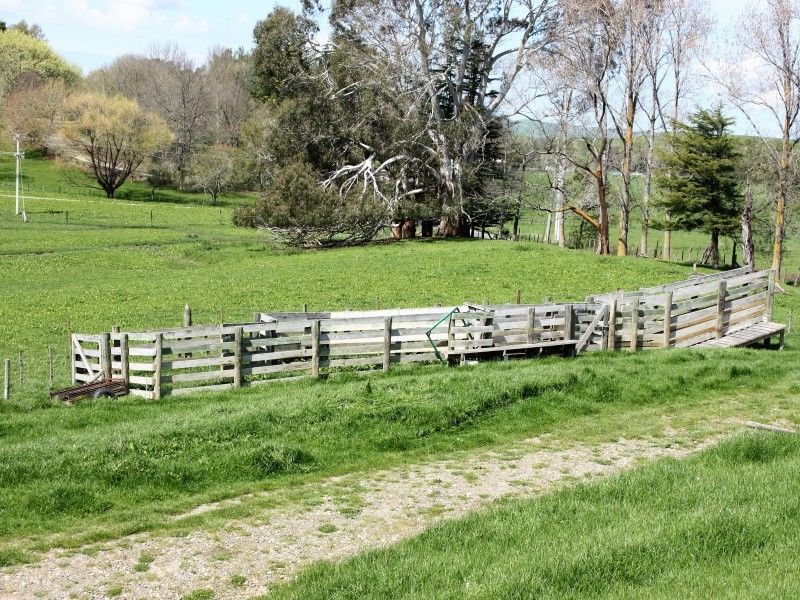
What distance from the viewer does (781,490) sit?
10.7 meters

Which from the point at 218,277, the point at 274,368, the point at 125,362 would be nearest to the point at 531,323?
the point at 274,368

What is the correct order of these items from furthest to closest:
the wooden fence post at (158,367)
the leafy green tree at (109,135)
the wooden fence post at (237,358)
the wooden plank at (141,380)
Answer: the leafy green tree at (109,135) < the wooden fence post at (237,358) < the wooden plank at (141,380) < the wooden fence post at (158,367)

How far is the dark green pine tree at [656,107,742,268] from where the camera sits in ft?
160

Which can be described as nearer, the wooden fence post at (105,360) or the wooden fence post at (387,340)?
the wooden fence post at (105,360)

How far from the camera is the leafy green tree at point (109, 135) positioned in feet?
270

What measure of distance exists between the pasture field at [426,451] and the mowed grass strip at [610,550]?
3cm

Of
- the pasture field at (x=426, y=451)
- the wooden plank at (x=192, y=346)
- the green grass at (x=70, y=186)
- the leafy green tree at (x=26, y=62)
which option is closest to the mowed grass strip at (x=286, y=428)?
the pasture field at (x=426, y=451)

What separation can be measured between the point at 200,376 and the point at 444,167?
122 feet

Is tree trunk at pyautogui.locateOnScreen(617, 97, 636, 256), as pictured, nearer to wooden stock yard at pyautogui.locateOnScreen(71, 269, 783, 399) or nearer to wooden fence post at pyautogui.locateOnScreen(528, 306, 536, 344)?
wooden stock yard at pyautogui.locateOnScreen(71, 269, 783, 399)

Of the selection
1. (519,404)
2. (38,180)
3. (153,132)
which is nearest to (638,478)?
(519,404)

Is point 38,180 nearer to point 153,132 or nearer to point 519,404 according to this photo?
point 153,132

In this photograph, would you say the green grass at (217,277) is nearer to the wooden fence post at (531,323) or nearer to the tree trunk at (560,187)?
the tree trunk at (560,187)

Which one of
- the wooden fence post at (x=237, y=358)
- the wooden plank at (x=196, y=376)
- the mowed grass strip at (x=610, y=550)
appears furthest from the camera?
the wooden fence post at (x=237, y=358)

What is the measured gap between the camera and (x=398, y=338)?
20406 mm
